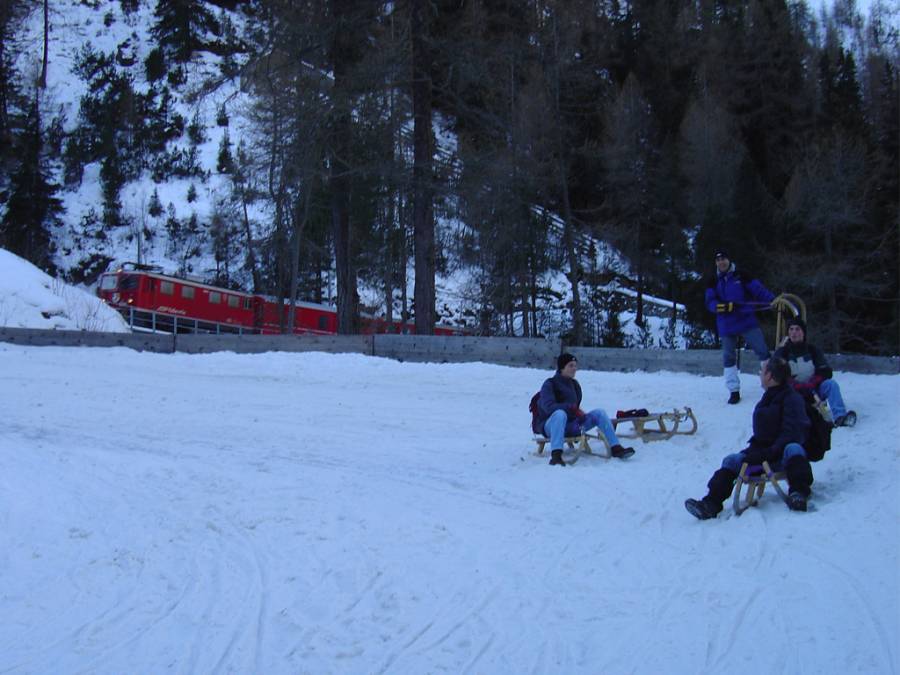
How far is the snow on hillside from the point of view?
786 inches

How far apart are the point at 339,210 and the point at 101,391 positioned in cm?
1187

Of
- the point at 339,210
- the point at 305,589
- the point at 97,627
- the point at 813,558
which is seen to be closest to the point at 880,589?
the point at 813,558

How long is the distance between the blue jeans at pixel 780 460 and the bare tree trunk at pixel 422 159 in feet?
41.6

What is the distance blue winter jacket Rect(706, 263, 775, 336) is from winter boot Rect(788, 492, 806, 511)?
532 centimetres

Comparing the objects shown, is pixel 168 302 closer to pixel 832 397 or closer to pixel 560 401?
pixel 560 401

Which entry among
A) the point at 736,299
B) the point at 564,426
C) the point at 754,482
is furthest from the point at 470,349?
the point at 754,482

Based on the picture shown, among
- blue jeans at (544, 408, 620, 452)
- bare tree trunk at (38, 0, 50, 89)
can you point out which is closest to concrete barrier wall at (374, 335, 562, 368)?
blue jeans at (544, 408, 620, 452)

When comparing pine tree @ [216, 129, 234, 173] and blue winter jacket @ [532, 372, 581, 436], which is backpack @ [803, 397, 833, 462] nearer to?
blue winter jacket @ [532, 372, 581, 436]

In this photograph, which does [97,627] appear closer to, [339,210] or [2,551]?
[2,551]

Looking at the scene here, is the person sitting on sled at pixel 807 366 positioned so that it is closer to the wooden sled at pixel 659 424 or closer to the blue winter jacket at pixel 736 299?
the wooden sled at pixel 659 424

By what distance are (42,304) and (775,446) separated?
65.3 feet

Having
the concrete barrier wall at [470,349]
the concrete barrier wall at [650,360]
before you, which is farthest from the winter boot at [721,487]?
the concrete barrier wall at [470,349]

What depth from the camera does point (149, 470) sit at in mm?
7996

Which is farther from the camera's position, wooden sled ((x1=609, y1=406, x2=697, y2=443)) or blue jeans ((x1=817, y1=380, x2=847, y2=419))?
wooden sled ((x1=609, y1=406, x2=697, y2=443))
